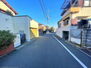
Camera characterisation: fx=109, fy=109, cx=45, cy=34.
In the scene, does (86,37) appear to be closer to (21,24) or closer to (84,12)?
(84,12)

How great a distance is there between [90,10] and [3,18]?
15676 mm

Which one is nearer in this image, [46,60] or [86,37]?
[46,60]

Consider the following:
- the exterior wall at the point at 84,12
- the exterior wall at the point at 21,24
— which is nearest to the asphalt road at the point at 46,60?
the exterior wall at the point at 21,24

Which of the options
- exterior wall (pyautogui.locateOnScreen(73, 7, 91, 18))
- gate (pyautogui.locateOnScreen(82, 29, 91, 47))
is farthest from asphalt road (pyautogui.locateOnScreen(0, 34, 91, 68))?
exterior wall (pyautogui.locateOnScreen(73, 7, 91, 18))

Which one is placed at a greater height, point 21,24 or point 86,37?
point 21,24

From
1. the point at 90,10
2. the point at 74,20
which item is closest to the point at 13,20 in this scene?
the point at 74,20

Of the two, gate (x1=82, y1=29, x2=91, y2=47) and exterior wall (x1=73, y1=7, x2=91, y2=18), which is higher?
exterior wall (x1=73, y1=7, x2=91, y2=18)

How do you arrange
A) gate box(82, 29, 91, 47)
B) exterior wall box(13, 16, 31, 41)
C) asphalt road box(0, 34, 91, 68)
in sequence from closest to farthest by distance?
asphalt road box(0, 34, 91, 68), gate box(82, 29, 91, 47), exterior wall box(13, 16, 31, 41)

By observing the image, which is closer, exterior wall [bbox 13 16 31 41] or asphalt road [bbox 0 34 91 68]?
asphalt road [bbox 0 34 91 68]

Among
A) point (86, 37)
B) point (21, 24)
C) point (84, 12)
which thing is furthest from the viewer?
point (84, 12)

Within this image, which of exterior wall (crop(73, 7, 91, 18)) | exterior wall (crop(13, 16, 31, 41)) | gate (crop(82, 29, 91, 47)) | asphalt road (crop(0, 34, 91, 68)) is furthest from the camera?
exterior wall (crop(73, 7, 91, 18))

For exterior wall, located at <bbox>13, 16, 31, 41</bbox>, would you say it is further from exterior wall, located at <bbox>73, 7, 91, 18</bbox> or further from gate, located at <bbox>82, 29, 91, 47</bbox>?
gate, located at <bbox>82, 29, 91, 47</bbox>

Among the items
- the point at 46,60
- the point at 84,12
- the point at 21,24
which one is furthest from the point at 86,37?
the point at 21,24

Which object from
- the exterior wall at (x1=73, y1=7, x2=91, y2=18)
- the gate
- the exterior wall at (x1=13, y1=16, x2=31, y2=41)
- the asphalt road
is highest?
the exterior wall at (x1=73, y1=7, x2=91, y2=18)
